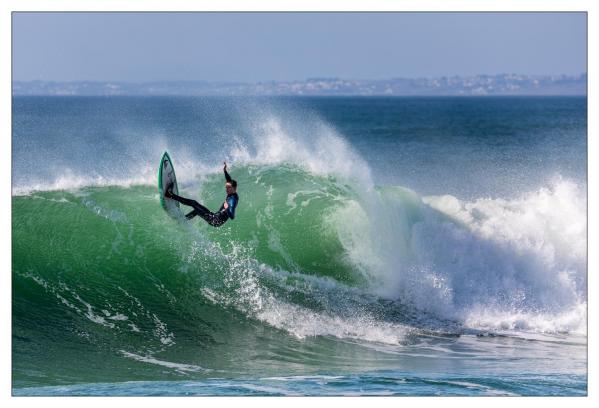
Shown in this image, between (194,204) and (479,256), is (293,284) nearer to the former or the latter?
Answer: (194,204)

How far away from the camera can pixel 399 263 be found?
35.1ft

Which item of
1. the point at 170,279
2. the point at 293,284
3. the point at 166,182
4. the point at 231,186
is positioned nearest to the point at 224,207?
the point at 231,186

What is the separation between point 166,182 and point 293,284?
240cm

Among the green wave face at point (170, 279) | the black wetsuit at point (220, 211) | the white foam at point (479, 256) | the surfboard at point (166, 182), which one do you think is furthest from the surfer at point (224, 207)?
the white foam at point (479, 256)

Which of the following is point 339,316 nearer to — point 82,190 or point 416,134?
point 82,190

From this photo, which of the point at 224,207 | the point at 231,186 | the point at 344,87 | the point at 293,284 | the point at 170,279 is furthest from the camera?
the point at 344,87

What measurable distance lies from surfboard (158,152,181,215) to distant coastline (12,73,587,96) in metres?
3.18

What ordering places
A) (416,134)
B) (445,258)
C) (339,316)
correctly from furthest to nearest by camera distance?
(416,134), (445,258), (339,316)

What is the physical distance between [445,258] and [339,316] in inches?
95.6

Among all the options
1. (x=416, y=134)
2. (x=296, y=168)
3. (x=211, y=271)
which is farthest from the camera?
(x=416, y=134)

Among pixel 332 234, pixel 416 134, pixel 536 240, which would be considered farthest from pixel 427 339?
pixel 416 134

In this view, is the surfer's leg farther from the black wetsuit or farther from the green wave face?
the green wave face

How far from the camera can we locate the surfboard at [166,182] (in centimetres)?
899

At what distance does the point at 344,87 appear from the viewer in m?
53.9
